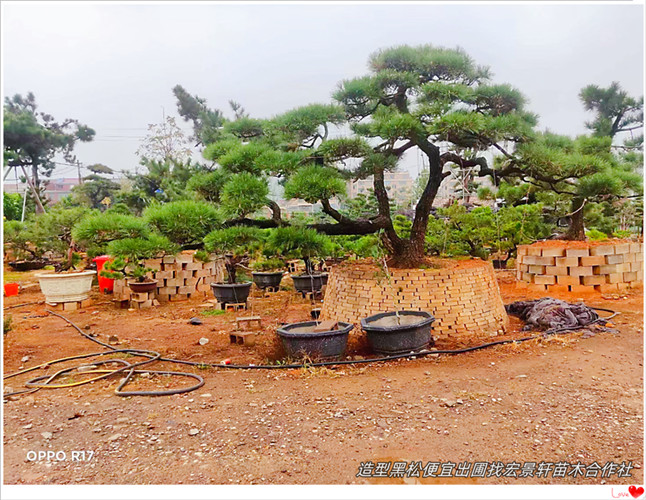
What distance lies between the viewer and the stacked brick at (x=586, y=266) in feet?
18.5

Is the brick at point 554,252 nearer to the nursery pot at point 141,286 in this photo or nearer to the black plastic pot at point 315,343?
the black plastic pot at point 315,343


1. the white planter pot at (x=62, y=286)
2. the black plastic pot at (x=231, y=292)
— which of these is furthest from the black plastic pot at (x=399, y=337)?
the white planter pot at (x=62, y=286)

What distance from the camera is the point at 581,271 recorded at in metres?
5.69

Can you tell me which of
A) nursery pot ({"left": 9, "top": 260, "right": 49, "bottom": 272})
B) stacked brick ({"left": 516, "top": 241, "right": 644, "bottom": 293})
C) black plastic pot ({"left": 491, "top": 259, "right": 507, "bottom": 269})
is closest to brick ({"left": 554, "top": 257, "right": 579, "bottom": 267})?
stacked brick ({"left": 516, "top": 241, "right": 644, "bottom": 293})

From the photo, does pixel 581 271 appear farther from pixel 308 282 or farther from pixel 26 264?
pixel 26 264

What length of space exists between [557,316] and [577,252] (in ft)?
7.50

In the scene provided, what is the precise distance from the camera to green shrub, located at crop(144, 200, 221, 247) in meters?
3.00

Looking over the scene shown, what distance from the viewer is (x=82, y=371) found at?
9.75 feet

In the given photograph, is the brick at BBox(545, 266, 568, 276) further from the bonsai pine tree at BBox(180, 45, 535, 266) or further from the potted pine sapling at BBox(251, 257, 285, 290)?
the potted pine sapling at BBox(251, 257, 285, 290)

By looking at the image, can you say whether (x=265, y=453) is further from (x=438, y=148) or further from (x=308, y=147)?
(x=438, y=148)

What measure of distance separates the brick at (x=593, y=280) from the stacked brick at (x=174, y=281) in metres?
5.10

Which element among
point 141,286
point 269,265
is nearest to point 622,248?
point 269,265

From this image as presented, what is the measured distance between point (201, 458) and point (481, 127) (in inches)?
107

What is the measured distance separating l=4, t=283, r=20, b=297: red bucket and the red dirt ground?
3.90 m
